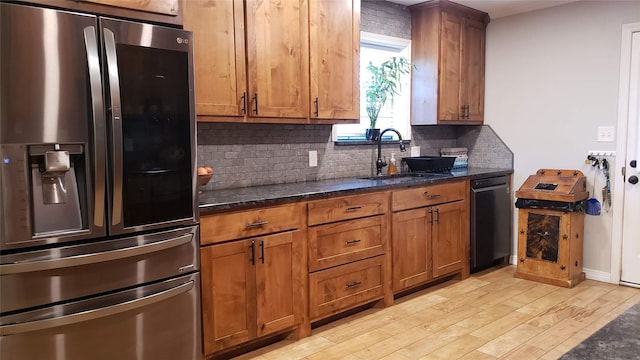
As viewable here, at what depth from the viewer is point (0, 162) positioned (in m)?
1.67

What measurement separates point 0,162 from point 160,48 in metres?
0.77


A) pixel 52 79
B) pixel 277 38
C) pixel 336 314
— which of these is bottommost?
pixel 336 314

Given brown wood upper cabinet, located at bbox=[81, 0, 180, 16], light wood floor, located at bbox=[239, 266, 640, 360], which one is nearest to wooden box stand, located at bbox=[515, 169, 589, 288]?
light wood floor, located at bbox=[239, 266, 640, 360]

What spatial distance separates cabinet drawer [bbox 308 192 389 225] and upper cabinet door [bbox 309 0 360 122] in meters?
0.61

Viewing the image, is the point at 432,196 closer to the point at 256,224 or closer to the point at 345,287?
the point at 345,287

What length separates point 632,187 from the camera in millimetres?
3713

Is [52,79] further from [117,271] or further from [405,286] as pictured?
[405,286]

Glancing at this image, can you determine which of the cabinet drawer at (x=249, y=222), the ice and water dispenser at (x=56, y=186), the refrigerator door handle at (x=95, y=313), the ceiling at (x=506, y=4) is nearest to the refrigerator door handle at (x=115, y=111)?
the ice and water dispenser at (x=56, y=186)

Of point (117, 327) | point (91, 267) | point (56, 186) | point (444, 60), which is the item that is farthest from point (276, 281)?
point (444, 60)

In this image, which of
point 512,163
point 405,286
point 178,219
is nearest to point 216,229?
point 178,219

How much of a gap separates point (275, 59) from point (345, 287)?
1.52 m

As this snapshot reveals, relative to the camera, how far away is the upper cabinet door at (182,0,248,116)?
8.34ft

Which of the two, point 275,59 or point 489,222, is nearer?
point 275,59

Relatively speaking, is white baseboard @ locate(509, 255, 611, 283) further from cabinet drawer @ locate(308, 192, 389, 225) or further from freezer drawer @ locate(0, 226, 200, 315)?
freezer drawer @ locate(0, 226, 200, 315)
